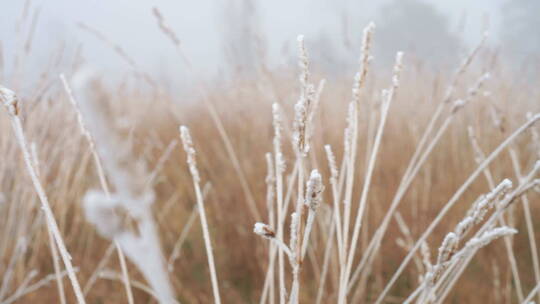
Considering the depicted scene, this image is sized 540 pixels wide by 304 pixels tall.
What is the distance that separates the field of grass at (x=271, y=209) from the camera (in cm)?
30

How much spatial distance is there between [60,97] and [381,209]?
1.19 m

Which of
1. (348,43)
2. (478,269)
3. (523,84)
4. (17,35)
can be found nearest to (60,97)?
(17,35)

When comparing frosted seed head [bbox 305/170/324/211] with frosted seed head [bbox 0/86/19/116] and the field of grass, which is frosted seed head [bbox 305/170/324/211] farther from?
frosted seed head [bbox 0/86/19/116]

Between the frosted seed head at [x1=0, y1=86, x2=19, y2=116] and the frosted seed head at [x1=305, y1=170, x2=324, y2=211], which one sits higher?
the frosted seed head at [x1=0, y1=86, x2=19, y2=116]

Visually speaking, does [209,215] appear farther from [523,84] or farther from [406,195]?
[523,84]

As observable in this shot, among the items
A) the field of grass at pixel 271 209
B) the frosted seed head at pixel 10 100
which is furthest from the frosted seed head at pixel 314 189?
the frosted seed head at pixel 10 100

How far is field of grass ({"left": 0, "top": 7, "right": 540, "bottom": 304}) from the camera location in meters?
0.30

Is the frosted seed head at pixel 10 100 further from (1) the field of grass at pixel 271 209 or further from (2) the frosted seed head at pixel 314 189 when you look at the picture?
(2) the frosted seed head at pixel 314 189

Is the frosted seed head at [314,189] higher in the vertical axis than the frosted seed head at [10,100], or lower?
lower

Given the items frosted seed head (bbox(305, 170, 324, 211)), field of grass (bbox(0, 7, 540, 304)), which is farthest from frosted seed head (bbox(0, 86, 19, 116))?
Answer: frosted seed head (bbox(305, 170, 324, 211))

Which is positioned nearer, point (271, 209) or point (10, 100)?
point (10, 100)

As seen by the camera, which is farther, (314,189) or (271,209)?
(271,209)

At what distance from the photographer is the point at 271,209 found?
51 cm

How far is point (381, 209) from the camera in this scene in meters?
1.27
